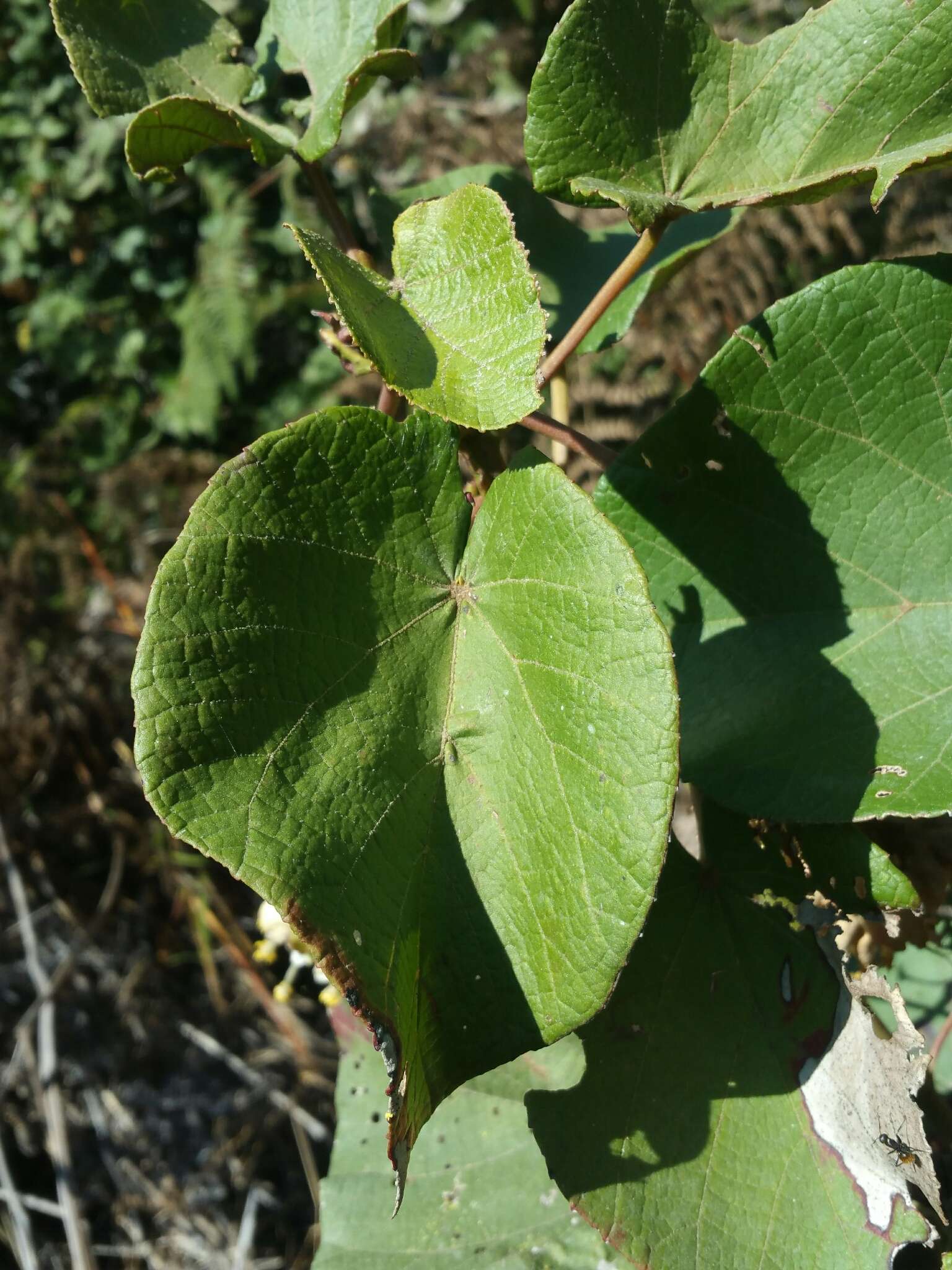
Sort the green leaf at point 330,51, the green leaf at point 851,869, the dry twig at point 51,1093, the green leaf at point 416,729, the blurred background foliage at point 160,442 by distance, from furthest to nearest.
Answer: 1. the blurred background foliage at point 160,442
2. the dry twig at point 51,1093
3. the green leaf at point 330,51
4. the green leaf at point 851,869
5. the green leaf at point 416,729

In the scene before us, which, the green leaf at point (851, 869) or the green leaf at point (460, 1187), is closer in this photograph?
the green leaf at point (851, 869)

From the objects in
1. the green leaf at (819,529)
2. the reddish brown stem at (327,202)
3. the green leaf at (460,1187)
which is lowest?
the green leaf at (460,1187)

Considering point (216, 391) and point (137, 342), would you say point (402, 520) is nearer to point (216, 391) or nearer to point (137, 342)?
point (216, 391)

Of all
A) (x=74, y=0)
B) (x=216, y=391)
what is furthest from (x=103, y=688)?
(x=74, y=0)

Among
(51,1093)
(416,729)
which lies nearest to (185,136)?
(416,729)

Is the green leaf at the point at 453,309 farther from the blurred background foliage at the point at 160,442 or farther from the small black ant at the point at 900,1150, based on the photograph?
the blurred background foliage at the point at 160,442

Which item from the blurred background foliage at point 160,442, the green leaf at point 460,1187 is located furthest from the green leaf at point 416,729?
the blurred background foliage at point 160,442

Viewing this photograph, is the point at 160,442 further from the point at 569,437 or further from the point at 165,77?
the point at 569,437

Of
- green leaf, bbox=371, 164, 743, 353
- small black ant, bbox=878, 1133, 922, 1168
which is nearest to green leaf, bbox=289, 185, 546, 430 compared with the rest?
green leaf, bbox=371, 164, 743, 353
